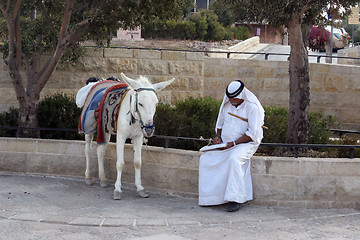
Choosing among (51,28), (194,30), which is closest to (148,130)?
(51,28)

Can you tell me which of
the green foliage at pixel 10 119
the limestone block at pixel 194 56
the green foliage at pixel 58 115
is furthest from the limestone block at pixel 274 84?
the green foliage at pixel 10 119

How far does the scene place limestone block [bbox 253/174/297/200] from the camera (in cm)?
780

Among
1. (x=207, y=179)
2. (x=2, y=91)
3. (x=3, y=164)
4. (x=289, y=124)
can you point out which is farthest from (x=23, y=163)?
(x=289, y=124)

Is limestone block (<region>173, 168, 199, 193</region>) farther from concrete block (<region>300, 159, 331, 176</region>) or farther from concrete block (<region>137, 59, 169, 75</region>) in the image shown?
concrete block (<region>137, 59, 169, 75</region>)

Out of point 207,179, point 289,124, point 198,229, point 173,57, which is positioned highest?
point 173,57

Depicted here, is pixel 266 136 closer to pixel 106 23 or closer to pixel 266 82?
pixel 106 23

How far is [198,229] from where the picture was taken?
6.74m

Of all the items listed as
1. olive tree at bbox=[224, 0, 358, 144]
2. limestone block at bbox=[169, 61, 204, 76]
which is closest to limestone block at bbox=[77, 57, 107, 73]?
limestone block at bbox=[169, 61, 204, 76]

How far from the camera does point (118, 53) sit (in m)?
14.2

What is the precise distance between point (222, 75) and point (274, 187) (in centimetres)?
872

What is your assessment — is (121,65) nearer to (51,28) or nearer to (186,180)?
(51,28)

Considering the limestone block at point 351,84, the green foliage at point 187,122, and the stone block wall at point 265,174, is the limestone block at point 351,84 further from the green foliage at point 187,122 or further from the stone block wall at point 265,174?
the stone block wall at point 265,174

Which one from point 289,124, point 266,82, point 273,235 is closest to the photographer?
point 273,235

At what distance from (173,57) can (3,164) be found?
20.1 ft
